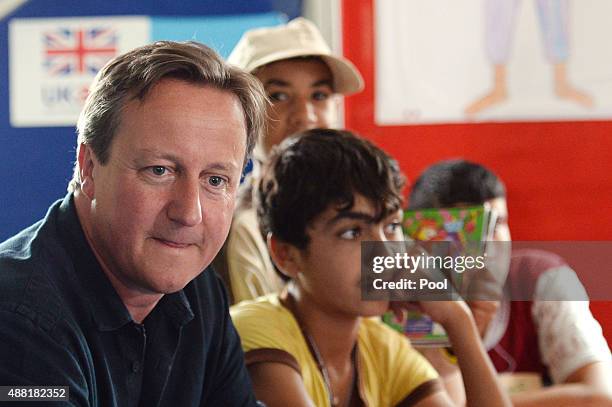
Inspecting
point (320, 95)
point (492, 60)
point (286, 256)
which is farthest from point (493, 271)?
point (492, 60)

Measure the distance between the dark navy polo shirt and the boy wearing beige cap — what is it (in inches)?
18.3

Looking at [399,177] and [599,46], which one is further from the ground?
[599,46]

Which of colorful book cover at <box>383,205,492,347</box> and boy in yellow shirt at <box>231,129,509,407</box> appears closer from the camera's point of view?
boy in yellow shirt at <box>231,129,509,407</box>

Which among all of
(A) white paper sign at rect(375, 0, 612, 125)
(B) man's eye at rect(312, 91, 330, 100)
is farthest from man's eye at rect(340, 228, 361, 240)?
(A) white paper sign at rect(375, 0, 612, 125)

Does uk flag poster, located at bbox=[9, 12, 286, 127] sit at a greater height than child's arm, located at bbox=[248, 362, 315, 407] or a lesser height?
greater

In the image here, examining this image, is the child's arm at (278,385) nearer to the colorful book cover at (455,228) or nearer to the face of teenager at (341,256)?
the face of teenager at (341,256)

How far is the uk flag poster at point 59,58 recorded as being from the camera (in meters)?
2.09

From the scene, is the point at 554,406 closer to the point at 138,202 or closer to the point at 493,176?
the point at 493,176

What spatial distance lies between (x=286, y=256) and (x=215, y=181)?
436mm

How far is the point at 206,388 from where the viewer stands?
3.63ft

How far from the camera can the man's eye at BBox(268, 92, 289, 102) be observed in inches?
67.1

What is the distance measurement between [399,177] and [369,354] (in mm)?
277

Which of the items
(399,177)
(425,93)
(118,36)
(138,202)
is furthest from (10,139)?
(138,202)

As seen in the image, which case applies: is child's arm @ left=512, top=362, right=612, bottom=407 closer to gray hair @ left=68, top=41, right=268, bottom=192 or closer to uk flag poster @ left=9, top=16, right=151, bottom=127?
gray hair @ left=68, top=41, right=268, bottom=192
